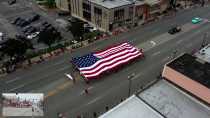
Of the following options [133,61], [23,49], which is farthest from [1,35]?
[133,61]

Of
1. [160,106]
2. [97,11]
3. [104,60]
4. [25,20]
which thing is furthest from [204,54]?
[25,20]

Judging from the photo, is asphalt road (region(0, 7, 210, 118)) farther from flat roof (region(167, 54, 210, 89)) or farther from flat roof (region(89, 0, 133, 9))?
flat roof (region(167, 54, 210, 89))

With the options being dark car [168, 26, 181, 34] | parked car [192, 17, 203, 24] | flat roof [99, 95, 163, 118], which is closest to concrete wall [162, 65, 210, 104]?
flat roof [99, 95, 163, 118]

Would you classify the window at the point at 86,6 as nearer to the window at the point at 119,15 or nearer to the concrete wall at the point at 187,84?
→ the window at the point at 119,15

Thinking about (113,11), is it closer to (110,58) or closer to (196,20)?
(110,58)

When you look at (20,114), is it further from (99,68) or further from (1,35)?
(1,35)

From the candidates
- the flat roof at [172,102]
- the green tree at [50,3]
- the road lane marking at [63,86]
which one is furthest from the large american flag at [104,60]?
the green tree at [50,3]
